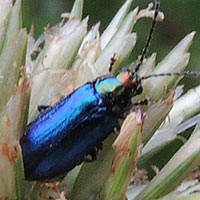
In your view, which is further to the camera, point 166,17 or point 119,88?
point 166,17

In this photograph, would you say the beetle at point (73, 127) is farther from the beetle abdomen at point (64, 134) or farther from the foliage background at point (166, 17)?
the foliage background at point (166, 17)

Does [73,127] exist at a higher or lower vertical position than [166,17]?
lower

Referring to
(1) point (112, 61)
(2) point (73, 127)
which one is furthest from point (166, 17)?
(2) point (73, 127)

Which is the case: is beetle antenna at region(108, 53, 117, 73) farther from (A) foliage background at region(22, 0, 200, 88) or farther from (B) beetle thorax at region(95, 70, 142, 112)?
(A) foliage background at region(22, 0, 200, 88)

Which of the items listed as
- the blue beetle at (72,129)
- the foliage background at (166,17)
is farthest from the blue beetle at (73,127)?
the foliage background at (166,17)

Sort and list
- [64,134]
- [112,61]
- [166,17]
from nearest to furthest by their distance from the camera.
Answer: [64,134] < [112,61] < [166,17]

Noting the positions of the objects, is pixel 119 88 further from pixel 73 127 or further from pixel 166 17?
pixel 166 17

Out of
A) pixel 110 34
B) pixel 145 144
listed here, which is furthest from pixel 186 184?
pixel 110 34

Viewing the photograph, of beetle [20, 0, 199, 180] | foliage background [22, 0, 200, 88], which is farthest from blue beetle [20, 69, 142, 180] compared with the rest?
foliage background [22, 0, 200, 88]

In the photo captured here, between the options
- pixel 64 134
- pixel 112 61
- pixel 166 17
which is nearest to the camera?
pixel 64 134
